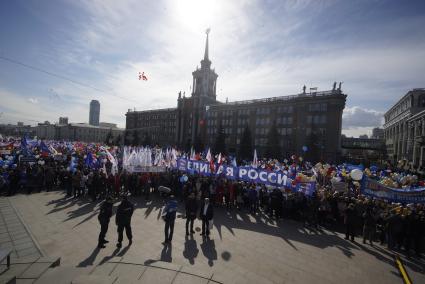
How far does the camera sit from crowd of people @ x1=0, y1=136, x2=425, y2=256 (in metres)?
9.79

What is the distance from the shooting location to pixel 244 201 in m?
15.3

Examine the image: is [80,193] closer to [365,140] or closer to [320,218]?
[320,218]

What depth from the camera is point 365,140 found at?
15100 centimetres

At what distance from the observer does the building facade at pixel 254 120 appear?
5638 centimetres

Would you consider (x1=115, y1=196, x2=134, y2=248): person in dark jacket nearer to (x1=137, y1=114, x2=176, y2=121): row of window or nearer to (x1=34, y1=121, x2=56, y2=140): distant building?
(x1=137, y1=114, x2=176, y2=121): row of window

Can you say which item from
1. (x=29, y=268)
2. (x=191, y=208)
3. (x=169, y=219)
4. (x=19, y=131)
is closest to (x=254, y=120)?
(x=191, y=208)

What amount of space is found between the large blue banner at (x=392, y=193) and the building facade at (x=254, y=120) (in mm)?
28371

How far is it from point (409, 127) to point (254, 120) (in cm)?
4105

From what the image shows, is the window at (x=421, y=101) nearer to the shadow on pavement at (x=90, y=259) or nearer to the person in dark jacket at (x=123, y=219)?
the person in dark jacket at (x=123, y=219)

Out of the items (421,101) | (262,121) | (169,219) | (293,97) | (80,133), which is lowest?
(169,219)

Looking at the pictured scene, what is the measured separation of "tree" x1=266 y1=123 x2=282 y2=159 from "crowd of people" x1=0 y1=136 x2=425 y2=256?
37526 mm

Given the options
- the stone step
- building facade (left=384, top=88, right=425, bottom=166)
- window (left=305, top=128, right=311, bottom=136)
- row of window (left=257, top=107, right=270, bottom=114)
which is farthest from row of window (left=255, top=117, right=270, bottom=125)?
the stone step

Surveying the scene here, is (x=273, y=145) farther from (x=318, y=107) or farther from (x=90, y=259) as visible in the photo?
(x=90, y=259)

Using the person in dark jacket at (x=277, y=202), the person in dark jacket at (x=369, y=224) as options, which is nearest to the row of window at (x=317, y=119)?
the person in dark jacket at (x=277, y=202)
